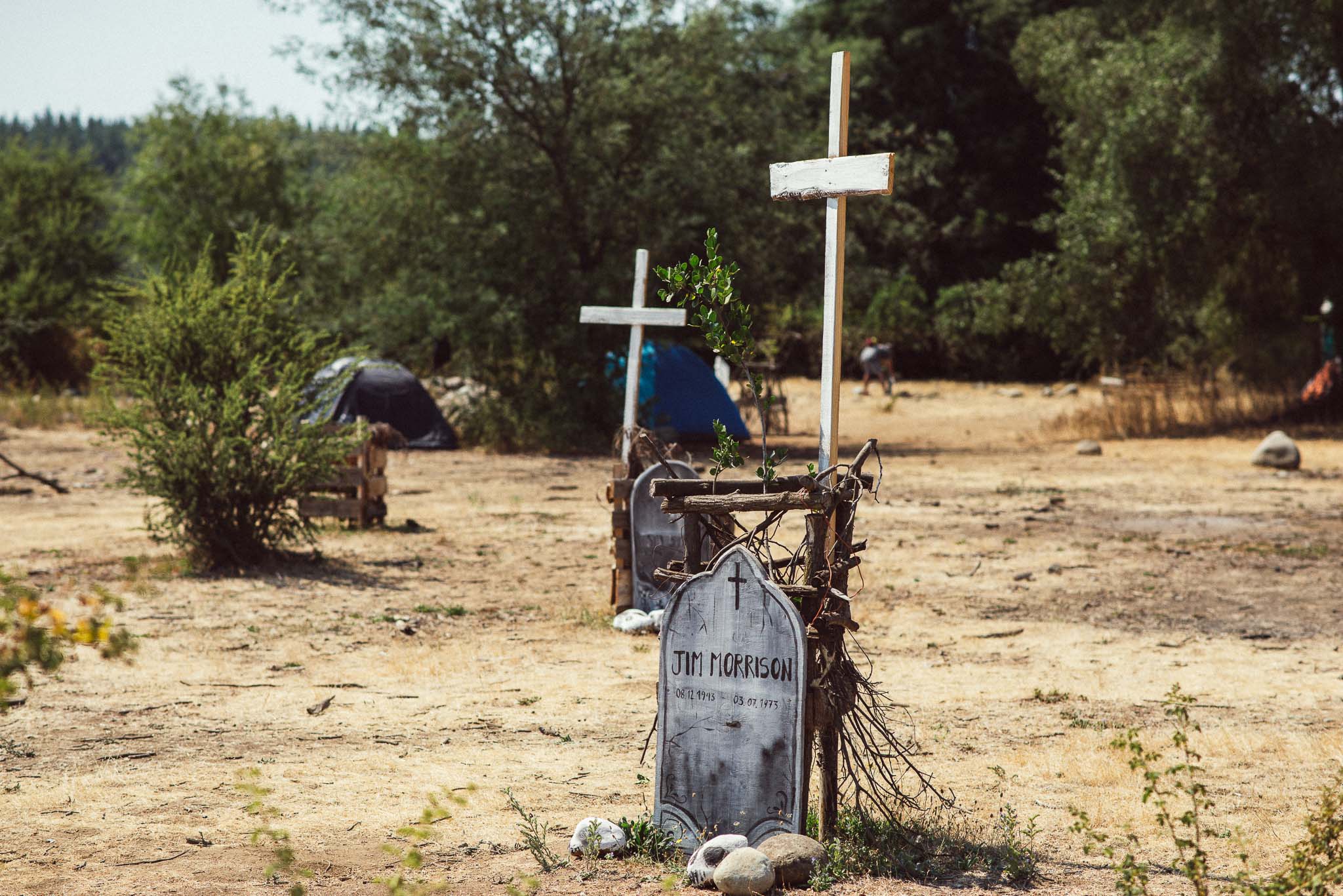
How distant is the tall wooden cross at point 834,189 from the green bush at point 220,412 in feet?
21.6

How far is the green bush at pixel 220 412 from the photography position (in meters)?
10.6

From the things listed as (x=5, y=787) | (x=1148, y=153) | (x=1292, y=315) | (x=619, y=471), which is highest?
(x=1148, y=153)

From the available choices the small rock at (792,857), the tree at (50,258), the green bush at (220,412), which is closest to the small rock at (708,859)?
the small rock at (792,857)

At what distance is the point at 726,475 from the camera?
52.6 feet

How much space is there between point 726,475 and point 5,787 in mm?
11160

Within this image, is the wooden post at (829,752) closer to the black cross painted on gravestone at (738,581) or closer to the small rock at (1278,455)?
the black cross painted on gravestone at (738,581)

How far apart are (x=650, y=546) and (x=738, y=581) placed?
14.7 ft

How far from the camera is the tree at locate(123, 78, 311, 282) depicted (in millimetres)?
39125

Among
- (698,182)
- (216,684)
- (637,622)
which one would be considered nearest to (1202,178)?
(698,182)

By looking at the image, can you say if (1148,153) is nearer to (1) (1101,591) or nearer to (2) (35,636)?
(1) (1101,591)

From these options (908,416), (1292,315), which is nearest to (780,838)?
(1292,315)

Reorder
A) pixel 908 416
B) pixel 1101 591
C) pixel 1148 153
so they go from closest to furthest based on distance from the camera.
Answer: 1. pixel 1101 591
2. pixel 1148 153
3. pixel 908 416

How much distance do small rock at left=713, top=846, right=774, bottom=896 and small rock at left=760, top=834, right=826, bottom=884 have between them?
5cm

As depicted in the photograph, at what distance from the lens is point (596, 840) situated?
4625mm
